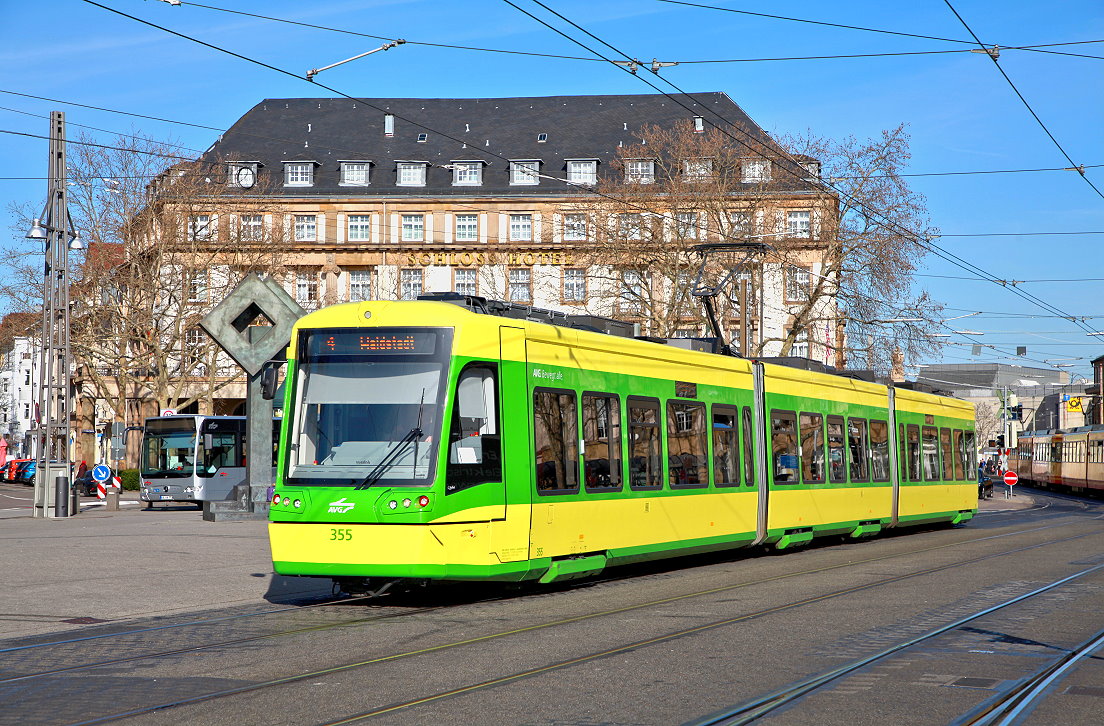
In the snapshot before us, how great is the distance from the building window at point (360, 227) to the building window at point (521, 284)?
8256 millimetres

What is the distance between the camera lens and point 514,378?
45.5 feet

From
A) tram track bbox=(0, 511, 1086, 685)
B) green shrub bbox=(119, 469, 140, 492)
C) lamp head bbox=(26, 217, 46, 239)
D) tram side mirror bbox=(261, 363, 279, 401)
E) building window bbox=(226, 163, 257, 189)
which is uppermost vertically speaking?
building window bbox=(226, 163, 257, 189)

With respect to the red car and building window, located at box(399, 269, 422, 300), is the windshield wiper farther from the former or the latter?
the red car

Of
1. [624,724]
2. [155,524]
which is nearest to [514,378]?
[624,724]

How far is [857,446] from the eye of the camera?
24328mm

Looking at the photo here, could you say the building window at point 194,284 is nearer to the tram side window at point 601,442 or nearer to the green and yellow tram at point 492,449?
the green and yellow tram at point 492,449

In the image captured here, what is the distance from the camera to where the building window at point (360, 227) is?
229ft

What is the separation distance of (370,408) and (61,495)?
21.5 metres

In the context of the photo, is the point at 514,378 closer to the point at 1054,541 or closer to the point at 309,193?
the point at 1054,541

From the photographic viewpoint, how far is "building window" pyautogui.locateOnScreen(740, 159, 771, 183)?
4659cm

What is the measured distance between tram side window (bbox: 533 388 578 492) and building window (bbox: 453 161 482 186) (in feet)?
188

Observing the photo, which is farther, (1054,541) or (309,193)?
(309,193)

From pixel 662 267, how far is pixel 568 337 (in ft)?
107

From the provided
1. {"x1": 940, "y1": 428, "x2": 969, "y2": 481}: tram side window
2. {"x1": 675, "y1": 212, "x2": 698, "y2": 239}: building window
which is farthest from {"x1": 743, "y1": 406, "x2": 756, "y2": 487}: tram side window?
{"x1": 675, "y1": 212, "x2": 698, "y2": 239}: building window
